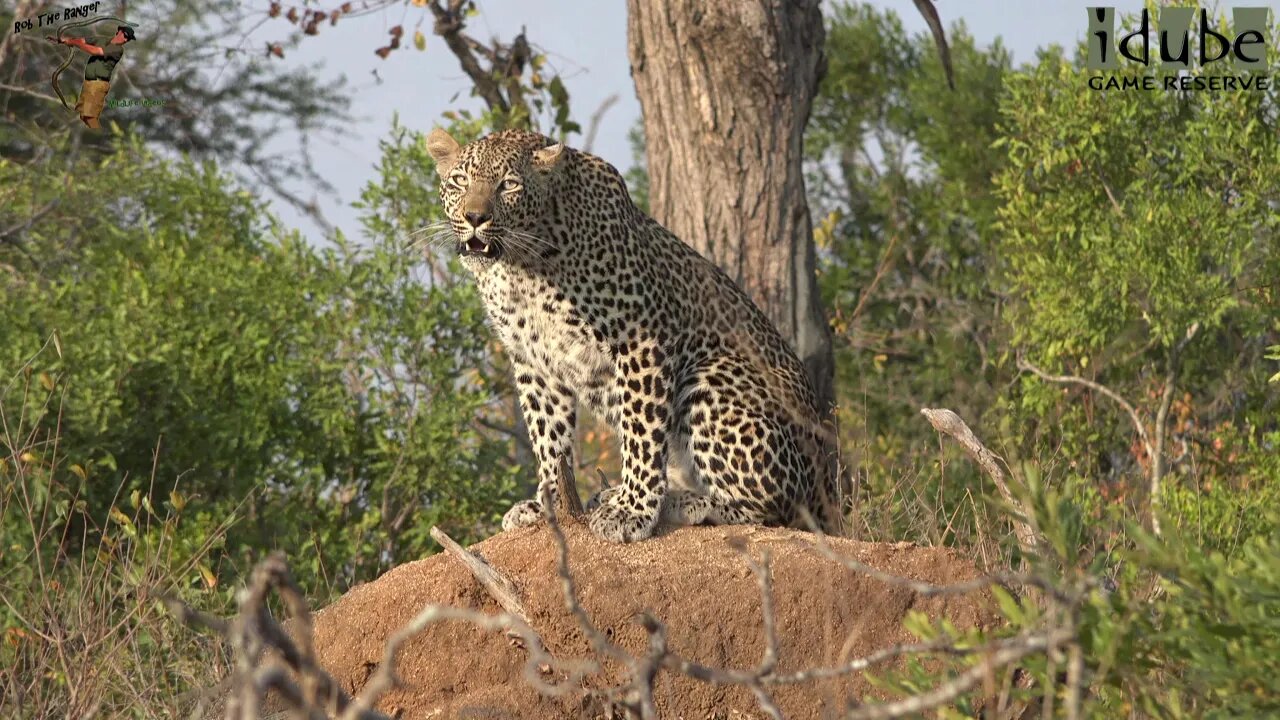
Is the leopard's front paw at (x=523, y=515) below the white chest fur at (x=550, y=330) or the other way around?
below

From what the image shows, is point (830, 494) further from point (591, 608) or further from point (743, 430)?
point (591, 608)

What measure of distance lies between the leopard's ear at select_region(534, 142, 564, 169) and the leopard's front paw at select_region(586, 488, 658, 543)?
1536mm

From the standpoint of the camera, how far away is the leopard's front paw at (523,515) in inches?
303

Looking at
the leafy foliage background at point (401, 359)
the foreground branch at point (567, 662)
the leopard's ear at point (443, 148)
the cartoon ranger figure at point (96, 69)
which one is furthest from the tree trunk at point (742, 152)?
the foreground branch at point (567, 662)

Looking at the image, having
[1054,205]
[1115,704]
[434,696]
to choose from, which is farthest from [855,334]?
[1115,704]

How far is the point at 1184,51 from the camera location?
12.1 meters

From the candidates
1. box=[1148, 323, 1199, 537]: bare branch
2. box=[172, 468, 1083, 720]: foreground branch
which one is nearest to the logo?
box=[1148, 323, 1199, 537]: bare branch

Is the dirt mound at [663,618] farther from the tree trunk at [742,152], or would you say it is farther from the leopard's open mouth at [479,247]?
the tree trunk at [742,152]

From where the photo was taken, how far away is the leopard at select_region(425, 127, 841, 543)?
7.54 m

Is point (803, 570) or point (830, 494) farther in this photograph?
point (830, 494)

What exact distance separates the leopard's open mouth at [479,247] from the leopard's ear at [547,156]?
1.44 feet

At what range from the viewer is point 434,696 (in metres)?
6.78

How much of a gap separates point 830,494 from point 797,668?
6.63 ft

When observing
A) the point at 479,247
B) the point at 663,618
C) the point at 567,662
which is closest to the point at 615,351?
the point at 479,247
